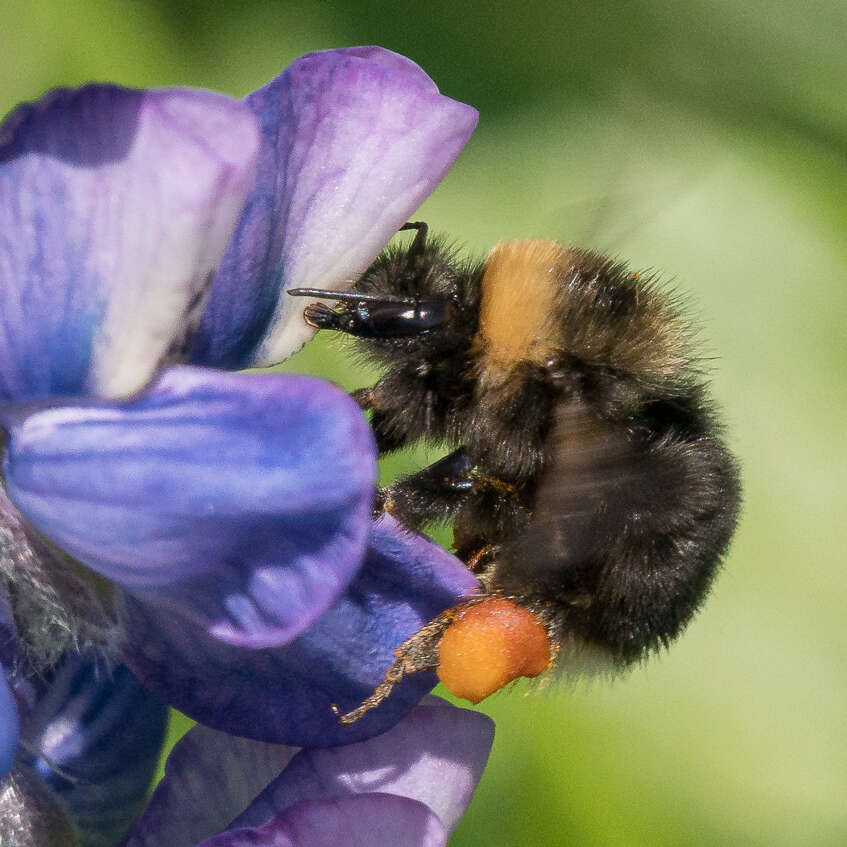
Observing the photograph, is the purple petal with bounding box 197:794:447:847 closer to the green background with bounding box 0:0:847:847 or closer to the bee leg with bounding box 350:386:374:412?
the bee leg with bounding box 350:386:374:412

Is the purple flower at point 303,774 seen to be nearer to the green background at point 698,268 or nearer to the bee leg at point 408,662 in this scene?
the bee leg at point 408,662

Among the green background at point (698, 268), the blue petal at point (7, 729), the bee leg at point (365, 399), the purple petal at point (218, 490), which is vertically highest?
the purple petal at point (218, 490)

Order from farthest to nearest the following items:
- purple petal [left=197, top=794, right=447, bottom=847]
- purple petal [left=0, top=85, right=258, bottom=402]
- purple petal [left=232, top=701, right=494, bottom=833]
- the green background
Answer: the green background
purple petal [left=232, top=701, right=494, bottom=833]
purple petal [left=197, top=794, right=447, bottom=847]
purple petal [left=0, top=85, right=258, bottom=402]

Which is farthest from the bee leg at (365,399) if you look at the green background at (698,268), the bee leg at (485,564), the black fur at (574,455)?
the green background at (698,268)

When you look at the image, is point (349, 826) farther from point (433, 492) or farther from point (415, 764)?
point (433, 492)

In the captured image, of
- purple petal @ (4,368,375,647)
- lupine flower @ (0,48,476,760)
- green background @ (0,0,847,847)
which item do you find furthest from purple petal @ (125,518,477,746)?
green background @ (0,0,847,847)

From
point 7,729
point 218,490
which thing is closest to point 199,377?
point 218,490
